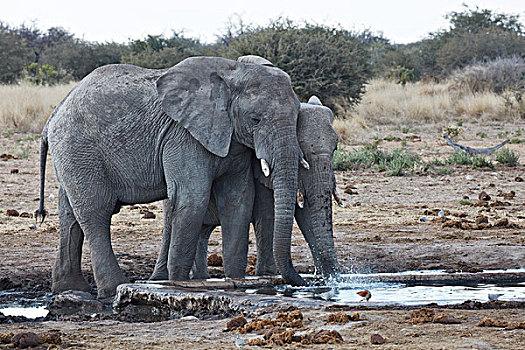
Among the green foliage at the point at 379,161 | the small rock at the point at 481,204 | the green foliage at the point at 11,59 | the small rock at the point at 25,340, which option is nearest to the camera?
the small rock at the point at 25,340

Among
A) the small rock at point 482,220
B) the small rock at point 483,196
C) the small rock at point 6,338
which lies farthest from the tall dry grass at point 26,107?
the small rock at point 6,338

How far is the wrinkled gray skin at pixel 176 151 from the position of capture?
284 inches

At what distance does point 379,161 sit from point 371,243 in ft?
21.9

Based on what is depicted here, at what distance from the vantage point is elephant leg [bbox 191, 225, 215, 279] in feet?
27.0

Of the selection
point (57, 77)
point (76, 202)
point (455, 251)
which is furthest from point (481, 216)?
→ point (57, 77)

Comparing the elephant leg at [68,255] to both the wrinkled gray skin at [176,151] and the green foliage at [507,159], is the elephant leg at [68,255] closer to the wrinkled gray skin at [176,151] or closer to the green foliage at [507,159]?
the wrinkled gray skin at [176,151]

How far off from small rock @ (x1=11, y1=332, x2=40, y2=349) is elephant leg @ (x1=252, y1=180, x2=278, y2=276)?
3.33 m

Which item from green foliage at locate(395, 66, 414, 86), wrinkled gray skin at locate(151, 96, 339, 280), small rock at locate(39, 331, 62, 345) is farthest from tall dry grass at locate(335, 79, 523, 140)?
small rock at locate(39, 331, 62, 345)

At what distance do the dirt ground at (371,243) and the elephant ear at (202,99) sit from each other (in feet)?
6.39

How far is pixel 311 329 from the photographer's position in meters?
5.11

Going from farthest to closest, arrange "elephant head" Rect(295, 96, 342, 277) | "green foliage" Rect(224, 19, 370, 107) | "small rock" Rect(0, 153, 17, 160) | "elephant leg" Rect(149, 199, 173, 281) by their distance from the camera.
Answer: "green foliage" Rect(224, 19, 370, 107), "small rock" Rect(0, 153, 17, 160), "elephant leg" Rect(149, 199, 173, 281), "elephant head" Rect(295, 96, 342, 277)

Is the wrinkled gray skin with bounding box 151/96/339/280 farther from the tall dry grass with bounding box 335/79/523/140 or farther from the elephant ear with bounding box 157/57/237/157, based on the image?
the tall dry grass with bounding box 335/79/523/140

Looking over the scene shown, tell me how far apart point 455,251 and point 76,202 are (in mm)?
3943

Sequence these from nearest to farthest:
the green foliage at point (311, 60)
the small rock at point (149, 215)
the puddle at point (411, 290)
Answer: the puddle at point (411, 290), the small rock at point (149, 215), the green foliage at point (311, 60)
